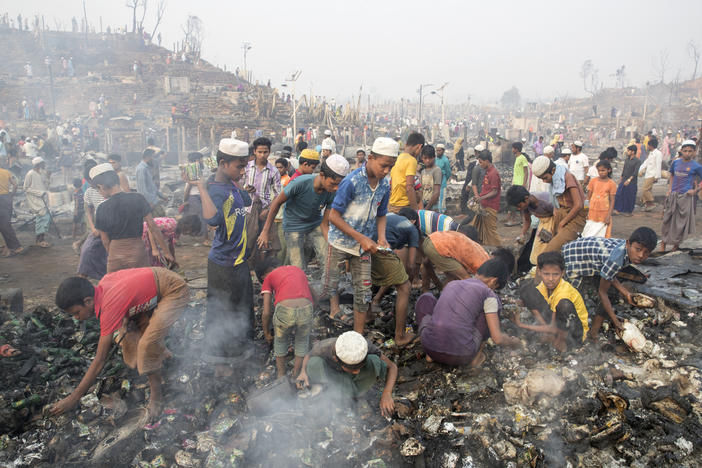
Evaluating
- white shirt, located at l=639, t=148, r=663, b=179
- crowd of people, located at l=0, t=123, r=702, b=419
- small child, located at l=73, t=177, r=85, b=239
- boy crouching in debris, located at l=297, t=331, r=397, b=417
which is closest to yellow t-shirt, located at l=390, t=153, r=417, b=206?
crowd of people, located at l=0, t=123, r=702, b=419

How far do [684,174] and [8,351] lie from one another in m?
8.79

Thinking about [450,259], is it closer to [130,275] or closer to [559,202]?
[559,202]

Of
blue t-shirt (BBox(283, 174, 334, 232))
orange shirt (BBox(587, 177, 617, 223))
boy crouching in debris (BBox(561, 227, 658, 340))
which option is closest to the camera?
boy crouching in debris (BBox(561, 227, 658, 340))

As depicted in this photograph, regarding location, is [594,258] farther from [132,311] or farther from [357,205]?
[132,311]

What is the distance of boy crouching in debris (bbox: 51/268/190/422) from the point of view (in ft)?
9.27

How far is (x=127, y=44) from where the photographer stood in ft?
139

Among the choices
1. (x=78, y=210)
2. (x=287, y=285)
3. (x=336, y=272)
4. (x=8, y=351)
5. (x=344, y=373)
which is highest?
(x=287, y=285)

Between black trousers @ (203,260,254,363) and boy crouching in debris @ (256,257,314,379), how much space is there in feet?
0.69

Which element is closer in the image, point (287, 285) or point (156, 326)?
A: point (156, 326)

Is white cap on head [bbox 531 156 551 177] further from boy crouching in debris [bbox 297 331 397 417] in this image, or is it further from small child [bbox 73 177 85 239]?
small child [bbox 73 177 85 239]

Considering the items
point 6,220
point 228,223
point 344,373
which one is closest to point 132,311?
point 228,223

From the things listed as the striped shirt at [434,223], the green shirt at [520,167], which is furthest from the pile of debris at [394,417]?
the green shirt at [520,167]

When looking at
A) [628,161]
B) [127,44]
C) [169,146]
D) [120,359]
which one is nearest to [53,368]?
[120,359]

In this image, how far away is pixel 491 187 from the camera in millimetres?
7004
